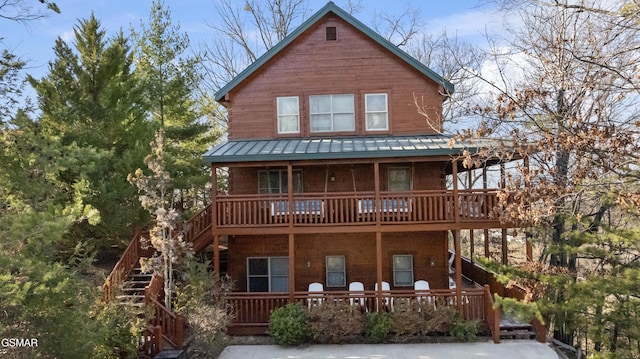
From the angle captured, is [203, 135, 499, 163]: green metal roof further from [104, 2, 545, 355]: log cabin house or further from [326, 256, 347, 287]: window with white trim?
[326, 256, 347, 287]: window with white trim

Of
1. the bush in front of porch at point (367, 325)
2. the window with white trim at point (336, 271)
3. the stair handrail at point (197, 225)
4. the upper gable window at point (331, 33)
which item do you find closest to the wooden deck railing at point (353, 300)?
the bush in front of porch at point (367, 325)

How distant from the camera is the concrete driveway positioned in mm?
10305

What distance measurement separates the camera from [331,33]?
49.9ft

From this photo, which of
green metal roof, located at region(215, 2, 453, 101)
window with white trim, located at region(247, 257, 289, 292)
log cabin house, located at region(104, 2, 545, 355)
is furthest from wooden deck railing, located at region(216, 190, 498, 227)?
green metal roof, located at region(215, 2, 453, 101)

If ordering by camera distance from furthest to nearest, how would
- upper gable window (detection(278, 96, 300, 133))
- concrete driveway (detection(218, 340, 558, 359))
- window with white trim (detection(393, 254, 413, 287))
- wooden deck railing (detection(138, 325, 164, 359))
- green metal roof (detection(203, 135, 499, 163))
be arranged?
upper gable window (detection(278, 96, 300, 133)) → window with white trim (detection(393, 254, 413, 287)) → green metal roof (detection(203, 135, 499, 163)) → concrete driveway (detection(218, 340, 558, 359)) → wooden deck railing (detection(138, 325, 164, 359))

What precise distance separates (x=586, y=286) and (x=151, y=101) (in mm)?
19169

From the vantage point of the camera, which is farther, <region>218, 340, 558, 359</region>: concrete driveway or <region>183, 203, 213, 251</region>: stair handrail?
<region>183, 203, 213, 251</region>: stair handrail

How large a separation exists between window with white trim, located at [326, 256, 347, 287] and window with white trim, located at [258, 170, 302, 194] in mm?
2827

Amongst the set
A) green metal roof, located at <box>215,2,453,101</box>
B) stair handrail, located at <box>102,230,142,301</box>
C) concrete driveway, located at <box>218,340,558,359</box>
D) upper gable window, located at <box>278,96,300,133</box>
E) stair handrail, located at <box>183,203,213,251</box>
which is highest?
green metal roof, located at <box>215,2,453,101</box>

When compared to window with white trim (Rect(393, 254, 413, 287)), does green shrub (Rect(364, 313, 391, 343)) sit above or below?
below

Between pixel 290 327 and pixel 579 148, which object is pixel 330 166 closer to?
pixel 290 327

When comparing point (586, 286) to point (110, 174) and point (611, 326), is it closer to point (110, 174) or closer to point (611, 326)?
point (611, 326)

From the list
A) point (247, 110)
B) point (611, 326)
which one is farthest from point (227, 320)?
point (611, 326)

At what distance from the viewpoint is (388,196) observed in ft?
41.7
